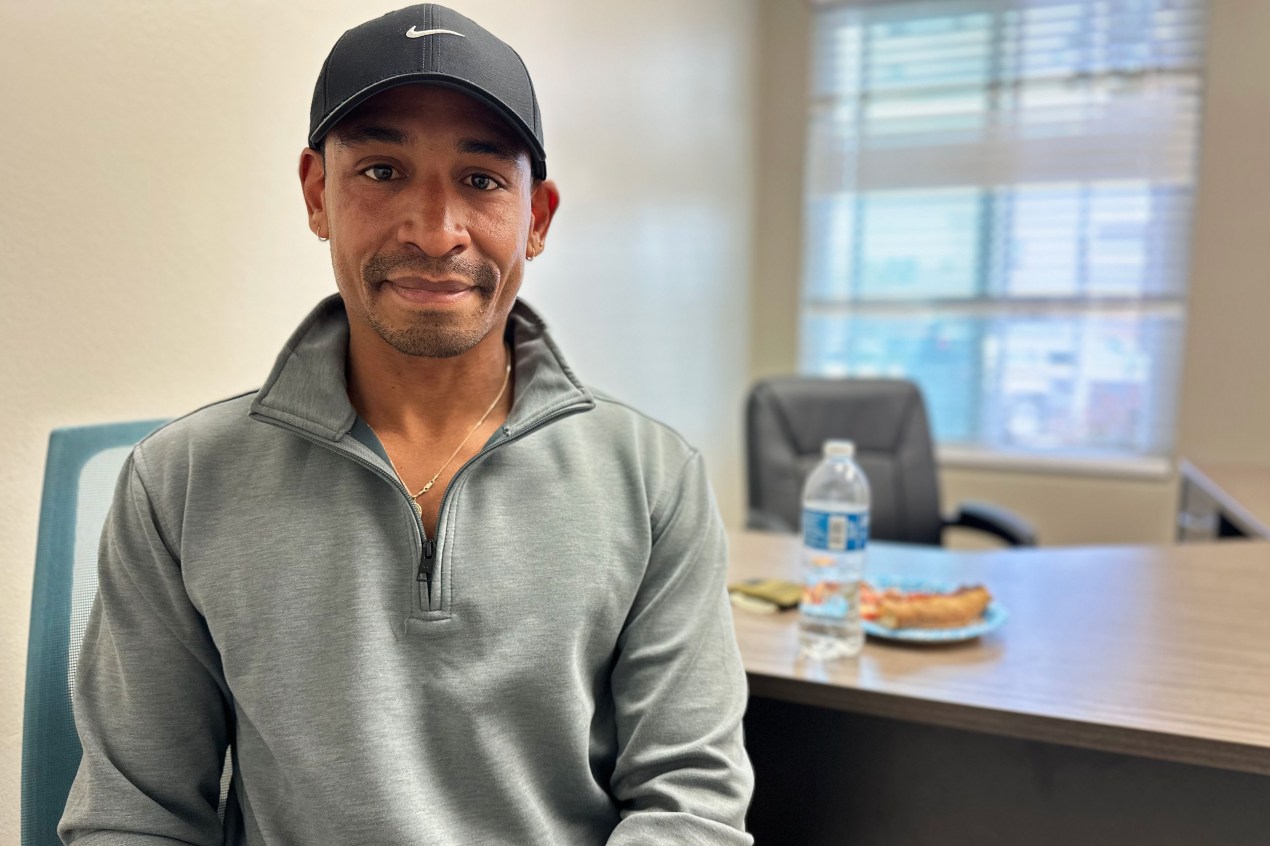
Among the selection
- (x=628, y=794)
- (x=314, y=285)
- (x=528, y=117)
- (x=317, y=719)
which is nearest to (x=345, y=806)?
(x=317, y=719)

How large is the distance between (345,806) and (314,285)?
99cm

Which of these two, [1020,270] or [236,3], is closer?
[236,3]

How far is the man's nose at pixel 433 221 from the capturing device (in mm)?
909

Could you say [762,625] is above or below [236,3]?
below

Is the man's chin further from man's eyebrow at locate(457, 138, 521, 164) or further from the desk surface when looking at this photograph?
the desk surface

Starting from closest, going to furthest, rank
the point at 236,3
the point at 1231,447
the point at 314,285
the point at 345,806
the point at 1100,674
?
the point at 345,806
the point at 1100,674
the point at 236,3
the point at 314,285
the point at 1231,447

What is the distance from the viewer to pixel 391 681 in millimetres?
917

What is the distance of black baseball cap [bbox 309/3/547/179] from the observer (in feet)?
2.86

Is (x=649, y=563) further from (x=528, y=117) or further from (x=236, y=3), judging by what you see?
(x=236, y=3)

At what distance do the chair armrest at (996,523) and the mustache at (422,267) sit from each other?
203 centimetres

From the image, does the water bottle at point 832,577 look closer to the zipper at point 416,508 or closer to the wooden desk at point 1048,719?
the wooden desk at point 1048,719

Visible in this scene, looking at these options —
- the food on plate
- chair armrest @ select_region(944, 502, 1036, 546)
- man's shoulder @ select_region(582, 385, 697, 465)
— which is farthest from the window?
man's shoulder @ select_region(582, 385, 697, 465)

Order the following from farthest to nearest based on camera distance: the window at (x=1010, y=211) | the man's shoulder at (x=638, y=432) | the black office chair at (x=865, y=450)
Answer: the window at (x=1010, y=211) → the black office chair at (x=865, y=450) → the man's shoulder at (x=638, y=432)

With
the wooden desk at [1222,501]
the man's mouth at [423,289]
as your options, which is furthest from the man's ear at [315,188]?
the wooden desk at [1222,501]
